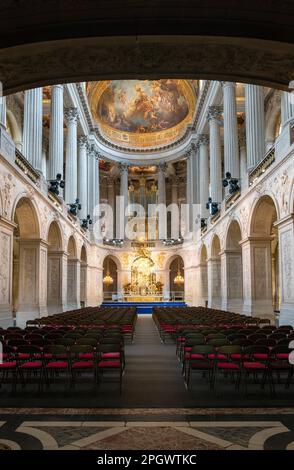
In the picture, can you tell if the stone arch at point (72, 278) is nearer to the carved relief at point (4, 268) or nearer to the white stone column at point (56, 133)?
the white stone column at point (56, 133)

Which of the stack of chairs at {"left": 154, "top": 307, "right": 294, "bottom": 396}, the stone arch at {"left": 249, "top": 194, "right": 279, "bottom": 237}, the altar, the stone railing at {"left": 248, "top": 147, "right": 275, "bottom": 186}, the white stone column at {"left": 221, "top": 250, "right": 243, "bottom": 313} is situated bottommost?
the altar

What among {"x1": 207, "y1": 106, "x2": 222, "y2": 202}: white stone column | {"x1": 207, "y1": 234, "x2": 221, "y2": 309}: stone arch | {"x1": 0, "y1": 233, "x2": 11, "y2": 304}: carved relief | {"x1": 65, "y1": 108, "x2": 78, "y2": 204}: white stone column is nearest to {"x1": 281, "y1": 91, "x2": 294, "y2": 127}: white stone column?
{"x1": 0, "y1": 233, "x2": 11, "y2": 304}: carved relief

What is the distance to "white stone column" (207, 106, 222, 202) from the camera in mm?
32250

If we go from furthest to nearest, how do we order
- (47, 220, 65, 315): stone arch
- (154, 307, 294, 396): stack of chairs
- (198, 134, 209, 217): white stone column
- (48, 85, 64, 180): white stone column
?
(198, 134, 209, 217): white stone column
(48, 85, 64, 180): white stone column
(47, 220, 65, 315): stone arch
(154, 307, 294, 396): stack of chairs

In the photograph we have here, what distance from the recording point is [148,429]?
5816mm

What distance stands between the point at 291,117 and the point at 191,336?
9413 mm

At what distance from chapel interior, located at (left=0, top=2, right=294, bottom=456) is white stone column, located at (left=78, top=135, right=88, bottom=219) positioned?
17 cm

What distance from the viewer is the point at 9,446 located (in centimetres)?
507

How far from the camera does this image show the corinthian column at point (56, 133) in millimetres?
27228

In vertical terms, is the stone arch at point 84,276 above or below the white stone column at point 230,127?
below

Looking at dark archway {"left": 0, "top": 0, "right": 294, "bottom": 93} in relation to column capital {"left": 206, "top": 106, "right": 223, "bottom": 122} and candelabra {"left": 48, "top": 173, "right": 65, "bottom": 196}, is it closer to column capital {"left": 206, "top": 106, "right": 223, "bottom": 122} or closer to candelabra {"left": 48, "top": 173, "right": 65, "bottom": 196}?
candelabra {"left": 48, "top": 173, "right": 65, "bottom": 196}

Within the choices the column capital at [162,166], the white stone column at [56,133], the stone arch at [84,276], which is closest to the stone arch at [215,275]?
the stone arch at [84,276]

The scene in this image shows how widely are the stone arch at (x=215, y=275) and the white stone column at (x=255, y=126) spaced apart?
9460mm

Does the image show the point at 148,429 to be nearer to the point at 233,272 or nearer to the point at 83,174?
the point at 233,272
